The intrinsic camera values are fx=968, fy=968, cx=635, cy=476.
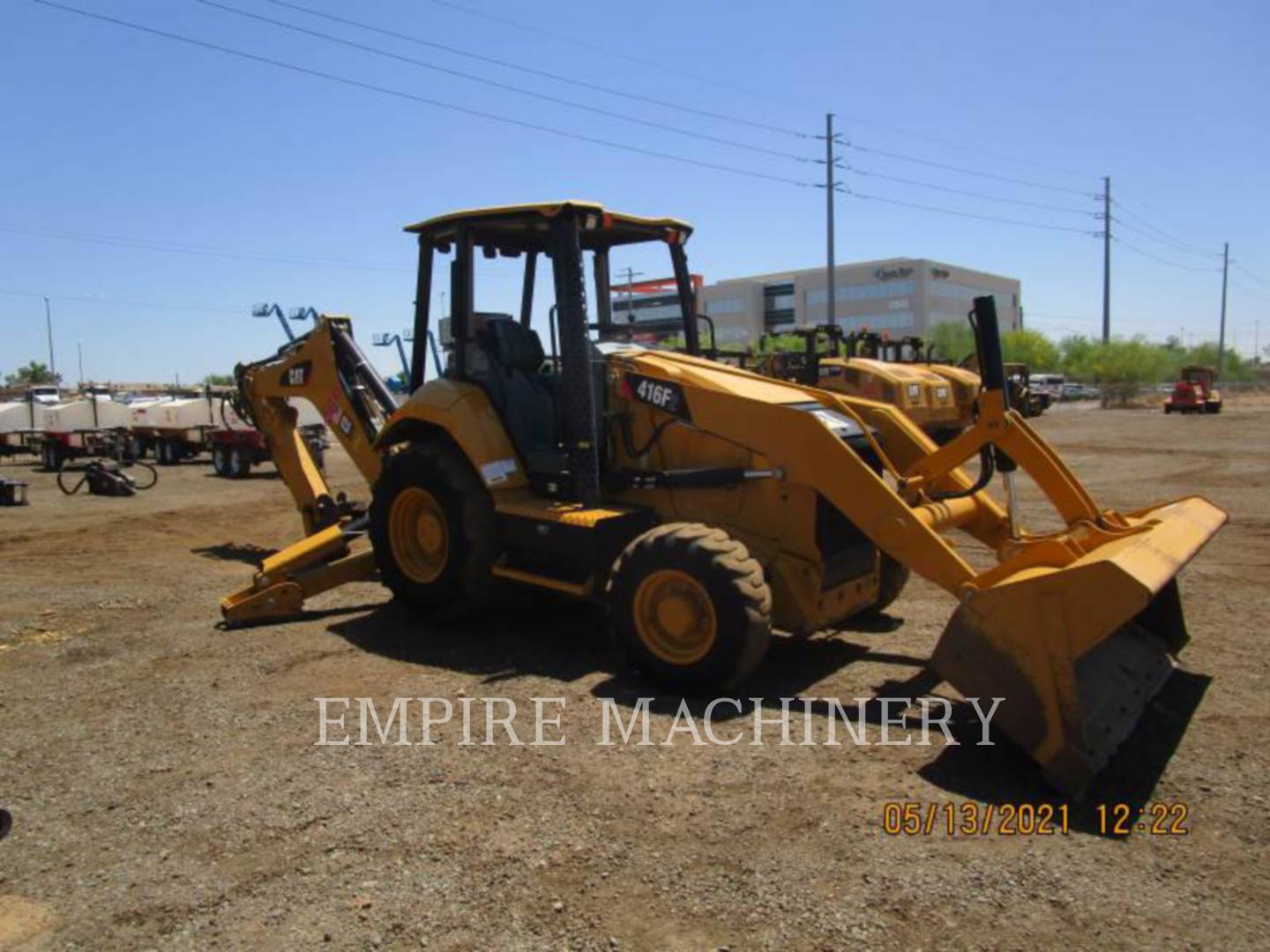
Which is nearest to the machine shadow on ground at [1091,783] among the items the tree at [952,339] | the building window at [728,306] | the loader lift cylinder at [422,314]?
the loader lift cylinder at [422,314]

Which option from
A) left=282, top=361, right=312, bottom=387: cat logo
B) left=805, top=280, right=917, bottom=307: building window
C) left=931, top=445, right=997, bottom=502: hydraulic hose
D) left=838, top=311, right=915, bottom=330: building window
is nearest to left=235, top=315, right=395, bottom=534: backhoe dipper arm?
left=282, top=361, right=312, bottom=387: cat logo

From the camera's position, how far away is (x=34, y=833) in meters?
4.01

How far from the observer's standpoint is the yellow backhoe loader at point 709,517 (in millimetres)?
4344

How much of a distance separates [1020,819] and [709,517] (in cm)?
275

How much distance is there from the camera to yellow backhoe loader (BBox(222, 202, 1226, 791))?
4.34 meters

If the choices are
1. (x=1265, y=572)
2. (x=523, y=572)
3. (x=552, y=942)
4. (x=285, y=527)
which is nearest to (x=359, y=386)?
(x=523, y=572)

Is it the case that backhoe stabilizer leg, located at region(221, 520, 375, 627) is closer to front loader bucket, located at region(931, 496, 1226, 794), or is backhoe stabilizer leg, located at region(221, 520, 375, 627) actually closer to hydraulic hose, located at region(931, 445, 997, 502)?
hydraulic hose, located at region(931, 445, 997, 502)

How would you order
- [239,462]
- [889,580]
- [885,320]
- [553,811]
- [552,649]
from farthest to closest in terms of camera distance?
[885,320]
[239,462]
[889,580]
[552,649]
[553,811]

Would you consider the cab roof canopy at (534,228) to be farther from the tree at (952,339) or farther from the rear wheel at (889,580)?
the tree at (952,339)

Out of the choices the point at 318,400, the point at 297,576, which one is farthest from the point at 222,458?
the point at 297,576

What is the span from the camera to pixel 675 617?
5367 mm

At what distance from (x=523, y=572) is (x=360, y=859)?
2.93 m

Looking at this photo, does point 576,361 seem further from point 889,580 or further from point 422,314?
point 889,580

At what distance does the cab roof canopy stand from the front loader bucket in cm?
365
